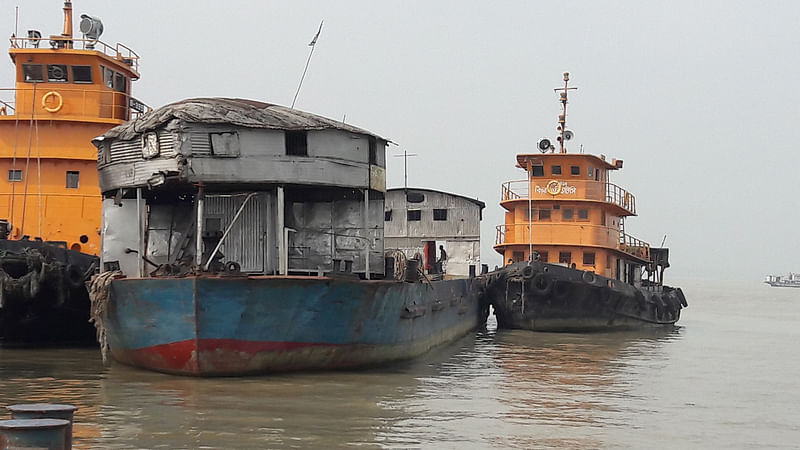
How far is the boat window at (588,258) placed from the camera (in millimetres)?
30281

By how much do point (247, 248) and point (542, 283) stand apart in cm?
1150

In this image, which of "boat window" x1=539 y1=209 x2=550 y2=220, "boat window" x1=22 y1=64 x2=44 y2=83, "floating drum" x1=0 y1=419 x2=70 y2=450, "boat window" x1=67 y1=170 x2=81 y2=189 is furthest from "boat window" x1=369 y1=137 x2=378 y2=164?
"boat window" x1=539 y1=209 x2=550 y2=220

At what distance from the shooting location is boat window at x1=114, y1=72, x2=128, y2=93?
24.0 m

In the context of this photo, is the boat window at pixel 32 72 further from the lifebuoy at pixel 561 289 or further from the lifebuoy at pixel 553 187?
the lifebuoy at pixel 553 187

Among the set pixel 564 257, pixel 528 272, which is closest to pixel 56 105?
pixel 528 272

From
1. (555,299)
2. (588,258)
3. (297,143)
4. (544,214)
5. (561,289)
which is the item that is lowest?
(555,299)

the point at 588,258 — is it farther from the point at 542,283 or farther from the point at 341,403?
the point at 341,403

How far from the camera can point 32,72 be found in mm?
23297

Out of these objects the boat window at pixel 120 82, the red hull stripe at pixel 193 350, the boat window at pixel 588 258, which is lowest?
the red hull stripe at pixel 193 350

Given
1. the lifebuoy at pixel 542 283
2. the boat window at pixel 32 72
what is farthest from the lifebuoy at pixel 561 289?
the boat window at pixel 32 72

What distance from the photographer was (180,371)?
1530 cm

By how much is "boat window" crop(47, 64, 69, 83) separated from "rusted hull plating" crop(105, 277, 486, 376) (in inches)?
350

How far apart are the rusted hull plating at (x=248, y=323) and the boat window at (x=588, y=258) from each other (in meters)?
14.2

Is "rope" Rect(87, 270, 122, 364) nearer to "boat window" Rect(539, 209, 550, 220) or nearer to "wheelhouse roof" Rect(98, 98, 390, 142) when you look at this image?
"wheelhouse roof" Rect(98, 98, 390, 142)
